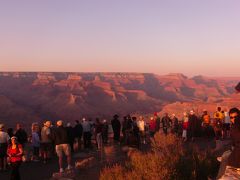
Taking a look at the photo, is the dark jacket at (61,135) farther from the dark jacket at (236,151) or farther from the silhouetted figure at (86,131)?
the dark jacket at (236,151)

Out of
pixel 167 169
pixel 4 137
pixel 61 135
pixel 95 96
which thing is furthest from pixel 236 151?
pixel 95 96

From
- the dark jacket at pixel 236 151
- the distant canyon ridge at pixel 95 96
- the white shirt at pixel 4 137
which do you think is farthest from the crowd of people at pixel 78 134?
the distant canyon ridge at pixel 95 96

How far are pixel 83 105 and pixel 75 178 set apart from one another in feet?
271

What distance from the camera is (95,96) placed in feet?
361

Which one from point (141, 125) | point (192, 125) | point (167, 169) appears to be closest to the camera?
point (167, 169)

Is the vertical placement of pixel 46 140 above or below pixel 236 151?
below

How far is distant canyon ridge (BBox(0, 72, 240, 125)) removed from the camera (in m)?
79.2

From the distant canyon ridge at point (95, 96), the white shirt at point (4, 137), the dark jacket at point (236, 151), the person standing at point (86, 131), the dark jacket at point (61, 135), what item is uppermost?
the dark jacket at point (236, 151)

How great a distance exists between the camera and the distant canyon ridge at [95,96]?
7919 centimetres

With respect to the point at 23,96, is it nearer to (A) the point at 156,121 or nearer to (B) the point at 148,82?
(B) the point at 148,82

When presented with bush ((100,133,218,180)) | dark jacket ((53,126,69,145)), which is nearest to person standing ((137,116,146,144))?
dark jacket ((53,126,69,145))

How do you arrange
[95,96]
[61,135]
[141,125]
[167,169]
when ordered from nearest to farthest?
[167,169], [61,135], [141,125], [95,96]

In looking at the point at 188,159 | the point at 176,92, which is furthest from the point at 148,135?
the point at 176,92

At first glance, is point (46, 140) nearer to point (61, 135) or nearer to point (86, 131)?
point (86, 131)
